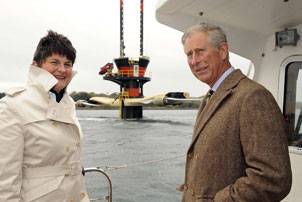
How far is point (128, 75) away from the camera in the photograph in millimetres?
47656

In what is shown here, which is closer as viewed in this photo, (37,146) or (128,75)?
(37,146)

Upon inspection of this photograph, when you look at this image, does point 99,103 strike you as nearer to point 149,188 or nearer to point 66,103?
point 149,188

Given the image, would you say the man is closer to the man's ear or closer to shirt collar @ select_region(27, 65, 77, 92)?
the man's ear

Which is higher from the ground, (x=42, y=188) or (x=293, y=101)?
(x=293, y=101)

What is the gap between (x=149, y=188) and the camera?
9.80 m

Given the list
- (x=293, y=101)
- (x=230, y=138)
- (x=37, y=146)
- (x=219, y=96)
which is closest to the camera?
(x=230, y=138)

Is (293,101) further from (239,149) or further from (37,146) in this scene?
(37,146)

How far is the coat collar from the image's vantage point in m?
1.73

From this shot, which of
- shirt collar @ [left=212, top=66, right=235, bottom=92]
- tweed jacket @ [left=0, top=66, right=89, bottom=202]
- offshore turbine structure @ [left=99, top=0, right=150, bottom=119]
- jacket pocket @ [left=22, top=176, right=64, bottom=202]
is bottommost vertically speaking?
jacket pocket @ [left=22, top=176, right=64, bottom=202]

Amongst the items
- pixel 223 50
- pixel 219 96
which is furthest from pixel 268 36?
Answer: pixel 219 96

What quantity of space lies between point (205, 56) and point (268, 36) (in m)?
2.44

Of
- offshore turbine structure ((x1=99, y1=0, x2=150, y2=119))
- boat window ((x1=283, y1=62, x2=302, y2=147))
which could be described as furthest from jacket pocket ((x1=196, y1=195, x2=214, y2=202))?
offshore turbine structure ((x1=99, y1=0, x2=150, y2=119))

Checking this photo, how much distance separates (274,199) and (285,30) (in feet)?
8.21

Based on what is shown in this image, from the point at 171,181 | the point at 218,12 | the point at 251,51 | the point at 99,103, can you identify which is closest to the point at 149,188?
the point at 171,181
